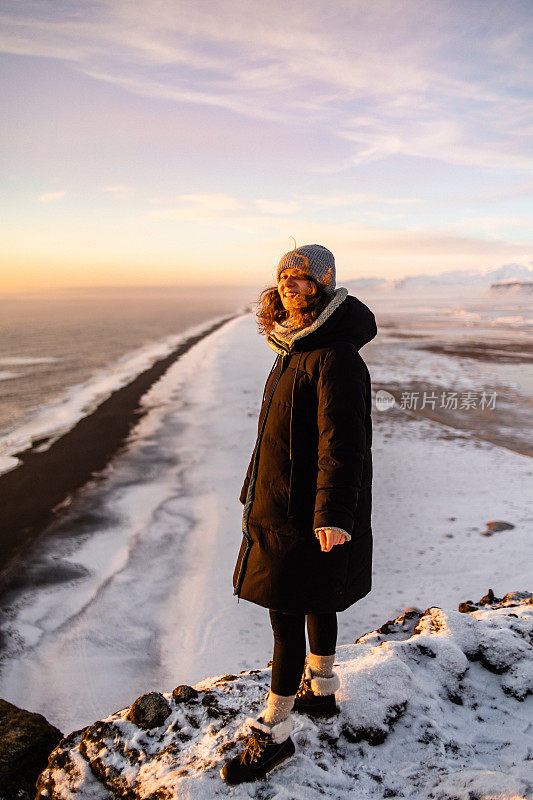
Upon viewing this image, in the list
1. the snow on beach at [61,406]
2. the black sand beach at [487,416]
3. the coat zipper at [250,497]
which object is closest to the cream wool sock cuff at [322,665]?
the coat zipper at [250,497]

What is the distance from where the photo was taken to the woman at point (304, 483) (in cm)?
170

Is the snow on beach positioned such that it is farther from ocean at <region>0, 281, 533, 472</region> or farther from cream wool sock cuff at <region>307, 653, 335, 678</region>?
cream wool sock cuff at <region>307, 653, 335, 678</region>

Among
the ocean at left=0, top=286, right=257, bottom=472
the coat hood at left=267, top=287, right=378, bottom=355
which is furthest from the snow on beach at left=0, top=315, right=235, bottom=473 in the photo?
the coat hood at left=267, top=287, right=378, bottom=355

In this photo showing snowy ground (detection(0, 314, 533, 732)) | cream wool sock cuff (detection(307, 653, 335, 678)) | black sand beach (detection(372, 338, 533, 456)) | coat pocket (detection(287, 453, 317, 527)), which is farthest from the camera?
black sand beach (detection(372, 338, 533, 456))

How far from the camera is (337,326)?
1.77 m

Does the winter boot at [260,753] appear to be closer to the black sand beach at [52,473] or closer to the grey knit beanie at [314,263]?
the grey knit beanie at [314,263]

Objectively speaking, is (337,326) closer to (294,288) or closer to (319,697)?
(294,288)

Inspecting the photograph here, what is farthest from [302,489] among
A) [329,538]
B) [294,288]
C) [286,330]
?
[294,288]

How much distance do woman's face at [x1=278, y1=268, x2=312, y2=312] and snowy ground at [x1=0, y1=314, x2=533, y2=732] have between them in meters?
2.59

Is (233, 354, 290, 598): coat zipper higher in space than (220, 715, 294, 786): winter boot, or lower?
higher

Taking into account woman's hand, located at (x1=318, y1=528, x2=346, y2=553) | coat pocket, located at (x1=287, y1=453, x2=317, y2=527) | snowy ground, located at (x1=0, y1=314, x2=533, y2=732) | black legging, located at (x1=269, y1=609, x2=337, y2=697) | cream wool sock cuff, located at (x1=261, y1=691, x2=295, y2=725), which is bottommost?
snowy ground, located at (x1=0, y1=314, x2=533, y2=732)

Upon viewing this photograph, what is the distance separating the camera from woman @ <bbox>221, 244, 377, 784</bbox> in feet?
5.57

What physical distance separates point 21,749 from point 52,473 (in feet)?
17.3

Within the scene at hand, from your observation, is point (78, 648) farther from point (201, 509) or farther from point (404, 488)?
point (404, 488)
